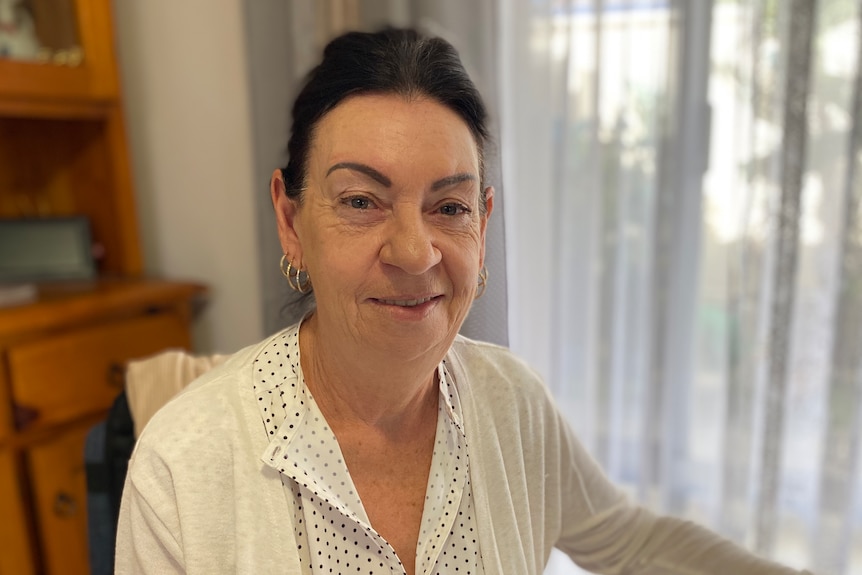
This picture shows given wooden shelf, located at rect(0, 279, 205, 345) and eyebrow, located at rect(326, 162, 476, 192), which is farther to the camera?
wooden shelf, located at rect(0, 279, 205, 345)

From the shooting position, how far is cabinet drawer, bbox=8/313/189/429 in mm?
1317

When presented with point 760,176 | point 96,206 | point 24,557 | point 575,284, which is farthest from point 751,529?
point 96,206

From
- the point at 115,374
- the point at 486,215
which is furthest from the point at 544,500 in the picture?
the point at 115,374

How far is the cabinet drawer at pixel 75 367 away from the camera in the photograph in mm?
1317

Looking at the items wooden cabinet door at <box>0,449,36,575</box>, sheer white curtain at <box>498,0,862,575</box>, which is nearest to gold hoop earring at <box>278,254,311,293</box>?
sheer white curtain at <box>498,0,862,575</box>

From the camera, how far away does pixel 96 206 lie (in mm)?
1796

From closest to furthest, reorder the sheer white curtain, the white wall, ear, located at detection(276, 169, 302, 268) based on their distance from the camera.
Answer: ear, located at detection(276, 169, 302, 268) → the sheer white curtain → the white wall

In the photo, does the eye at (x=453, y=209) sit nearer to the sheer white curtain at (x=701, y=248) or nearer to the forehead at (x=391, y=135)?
the forehead at (x=391, y=135)

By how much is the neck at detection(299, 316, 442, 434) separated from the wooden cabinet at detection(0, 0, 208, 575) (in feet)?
2.77

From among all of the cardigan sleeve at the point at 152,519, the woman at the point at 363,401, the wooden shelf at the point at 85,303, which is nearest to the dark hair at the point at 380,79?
the woman at the point at 363,401

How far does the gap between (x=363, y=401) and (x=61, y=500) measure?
103cm

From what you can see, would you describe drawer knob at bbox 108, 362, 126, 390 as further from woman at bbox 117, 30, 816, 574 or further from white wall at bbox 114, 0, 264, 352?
woman at bbox 117, 30, 816, 574

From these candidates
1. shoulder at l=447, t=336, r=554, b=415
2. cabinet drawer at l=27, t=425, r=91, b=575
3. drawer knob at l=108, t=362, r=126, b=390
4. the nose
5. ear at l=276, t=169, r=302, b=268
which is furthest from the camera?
drawer knob at l=108, t=362, r=126, b=390

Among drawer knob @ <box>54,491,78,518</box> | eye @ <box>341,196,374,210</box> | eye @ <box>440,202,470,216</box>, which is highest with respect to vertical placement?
eye @ <box>341,196,374,210</box>
